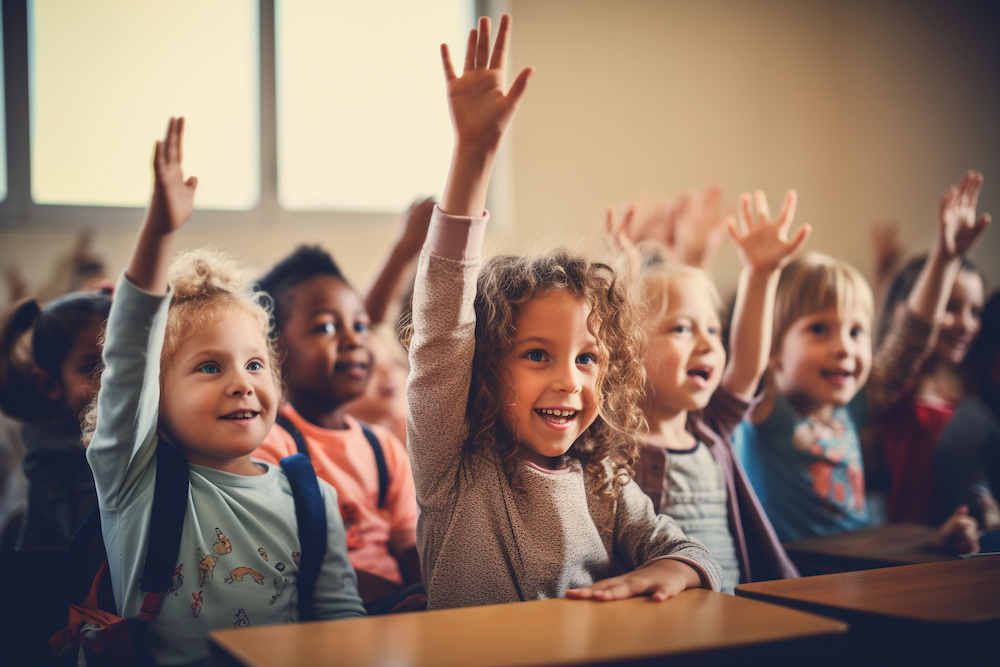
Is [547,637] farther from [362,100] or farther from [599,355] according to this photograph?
[362,100]

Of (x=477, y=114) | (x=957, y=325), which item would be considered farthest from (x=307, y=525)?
(x=957, y=325)

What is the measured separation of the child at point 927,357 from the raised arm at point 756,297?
876 mm

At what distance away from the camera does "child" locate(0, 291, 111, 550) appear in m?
1.48

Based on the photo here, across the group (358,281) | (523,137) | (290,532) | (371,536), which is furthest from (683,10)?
(290,532)

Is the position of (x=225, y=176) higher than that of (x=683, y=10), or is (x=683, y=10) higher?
(x=683, y=10)

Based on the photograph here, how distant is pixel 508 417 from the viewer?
1.29m

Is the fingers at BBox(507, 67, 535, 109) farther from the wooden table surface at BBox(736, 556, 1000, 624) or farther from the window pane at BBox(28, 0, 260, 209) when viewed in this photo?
the window pane at BBox(28, 0, 260, 209)

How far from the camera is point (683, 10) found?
3.57 metres

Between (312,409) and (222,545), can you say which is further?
(312,409)

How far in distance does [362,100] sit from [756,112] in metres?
1.79

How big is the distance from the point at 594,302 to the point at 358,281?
1802mm

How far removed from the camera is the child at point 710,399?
163cm

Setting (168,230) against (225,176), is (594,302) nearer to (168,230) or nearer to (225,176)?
(168,230)

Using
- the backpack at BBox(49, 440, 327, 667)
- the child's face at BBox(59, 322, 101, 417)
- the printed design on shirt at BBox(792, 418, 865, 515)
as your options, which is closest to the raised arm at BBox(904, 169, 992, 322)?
the printed design on shirt at BBox(792, 418, 865, 515)
